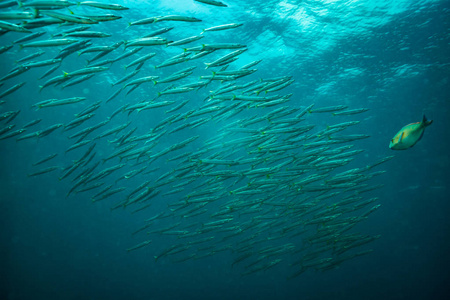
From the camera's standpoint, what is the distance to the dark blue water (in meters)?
13.3

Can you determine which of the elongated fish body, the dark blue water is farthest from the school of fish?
the elongated fish body

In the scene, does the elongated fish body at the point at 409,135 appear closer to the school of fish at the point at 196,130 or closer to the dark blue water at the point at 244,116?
the school of fish at the point at 196,130

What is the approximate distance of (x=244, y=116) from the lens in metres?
21.8

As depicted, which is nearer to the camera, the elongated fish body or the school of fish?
the elongated fish body

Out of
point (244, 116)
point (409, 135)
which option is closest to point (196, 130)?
point (244, 116)

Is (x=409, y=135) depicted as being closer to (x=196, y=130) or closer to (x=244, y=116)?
(x=244, y=116)

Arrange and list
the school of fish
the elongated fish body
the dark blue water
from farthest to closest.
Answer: the dark blue water → the school of fish → the elongated fish body

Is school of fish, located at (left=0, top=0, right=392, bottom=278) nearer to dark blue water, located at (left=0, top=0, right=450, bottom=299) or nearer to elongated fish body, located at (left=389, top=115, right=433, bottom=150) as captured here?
dark blue water, located at (left=0, top=0, right=450, bottom=299)

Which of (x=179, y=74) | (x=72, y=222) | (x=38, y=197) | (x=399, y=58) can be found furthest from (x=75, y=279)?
(x=399, y=58)

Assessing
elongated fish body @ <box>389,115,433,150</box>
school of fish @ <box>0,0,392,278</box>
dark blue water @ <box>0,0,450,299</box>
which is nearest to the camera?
elongated fish body @ <box>389,115,433,150</box>

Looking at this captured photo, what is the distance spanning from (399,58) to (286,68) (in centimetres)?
659

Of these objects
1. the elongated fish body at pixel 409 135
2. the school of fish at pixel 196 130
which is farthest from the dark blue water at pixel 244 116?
the elongated fish body at pixel 409 135

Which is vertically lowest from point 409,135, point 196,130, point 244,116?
point 196,130

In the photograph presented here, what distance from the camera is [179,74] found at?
663cm
